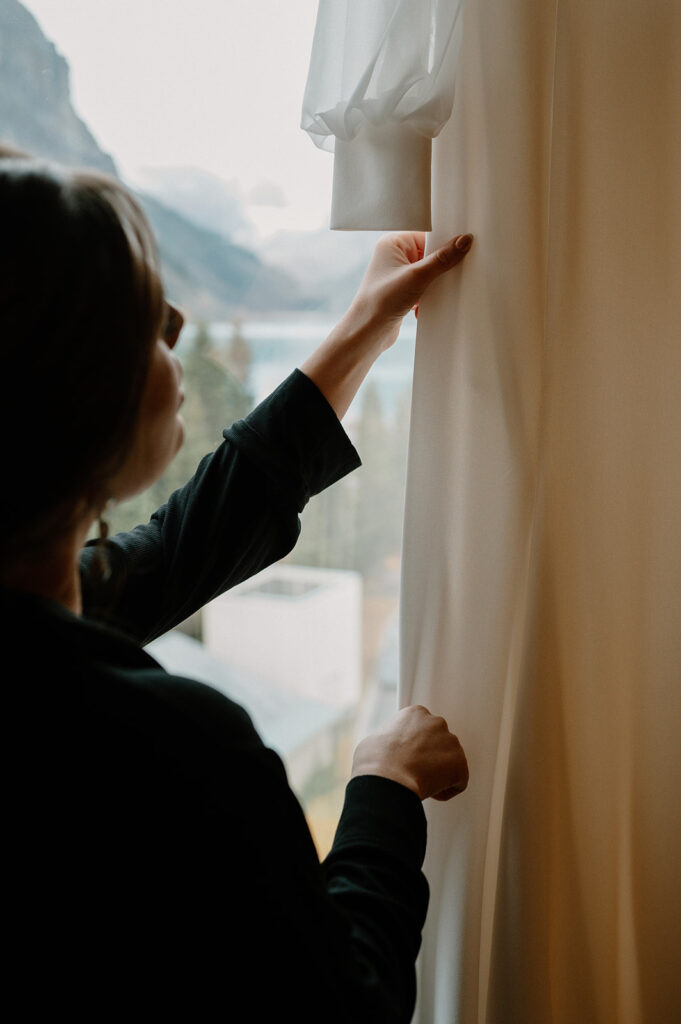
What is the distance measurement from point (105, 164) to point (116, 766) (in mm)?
780

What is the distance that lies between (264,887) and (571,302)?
487 millimetres

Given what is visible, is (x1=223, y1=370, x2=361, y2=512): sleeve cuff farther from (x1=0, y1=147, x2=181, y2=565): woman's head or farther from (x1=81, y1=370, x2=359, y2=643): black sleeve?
(x1=0, y1=147, x2=181, y2=565): woman's head

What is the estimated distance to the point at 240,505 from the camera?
751mm

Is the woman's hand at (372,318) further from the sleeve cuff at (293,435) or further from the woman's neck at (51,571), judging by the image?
the woman's neck at (51,571)

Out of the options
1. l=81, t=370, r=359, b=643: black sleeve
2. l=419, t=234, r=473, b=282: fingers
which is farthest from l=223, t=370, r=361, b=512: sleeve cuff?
l=419, t=234, r=473, b=282: fingers

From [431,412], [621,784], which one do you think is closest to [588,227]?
[431,412]

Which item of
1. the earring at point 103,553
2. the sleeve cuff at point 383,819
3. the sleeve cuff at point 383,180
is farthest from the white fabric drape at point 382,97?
the sleeve cuff at point 383,819

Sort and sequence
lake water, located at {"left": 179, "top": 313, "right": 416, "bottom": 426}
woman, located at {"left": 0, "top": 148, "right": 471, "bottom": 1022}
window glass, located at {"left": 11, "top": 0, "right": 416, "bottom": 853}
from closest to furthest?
1. woman, located at {"left": 0, "top": 148, "right": 471, "bottom": 1022}
2. window glass, located at {"left": 11, "top": 0, "right": 416, "bottom": 853}
3. lake water, located at {"left": 179, "top": 313, "right": 416, "bottom": 426}

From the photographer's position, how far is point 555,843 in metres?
0.74

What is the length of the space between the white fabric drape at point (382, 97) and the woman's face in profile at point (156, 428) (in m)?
0.19

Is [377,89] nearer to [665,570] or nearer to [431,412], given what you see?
[431,412]

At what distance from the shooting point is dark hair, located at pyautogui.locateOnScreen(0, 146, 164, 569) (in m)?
0.45

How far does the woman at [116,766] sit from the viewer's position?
438 millimetres

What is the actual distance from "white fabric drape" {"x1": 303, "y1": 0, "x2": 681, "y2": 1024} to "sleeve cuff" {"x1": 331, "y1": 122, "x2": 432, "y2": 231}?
2 cm
